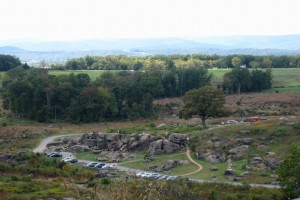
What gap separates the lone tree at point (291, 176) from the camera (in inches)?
1166

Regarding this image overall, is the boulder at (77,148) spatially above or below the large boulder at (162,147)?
below

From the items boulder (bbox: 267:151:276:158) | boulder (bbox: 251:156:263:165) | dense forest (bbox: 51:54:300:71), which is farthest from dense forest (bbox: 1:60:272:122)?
dense forest (bbox: 51:54:300:71)

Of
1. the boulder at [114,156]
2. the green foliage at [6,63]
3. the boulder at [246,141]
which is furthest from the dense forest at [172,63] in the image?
the boulder at [246,141]

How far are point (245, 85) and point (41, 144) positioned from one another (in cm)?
5464

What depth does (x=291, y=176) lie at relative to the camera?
30.1m

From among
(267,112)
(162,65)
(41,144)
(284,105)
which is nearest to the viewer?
(41,144)

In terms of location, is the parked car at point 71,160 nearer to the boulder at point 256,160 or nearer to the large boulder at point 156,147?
the large boulder at point 156,147

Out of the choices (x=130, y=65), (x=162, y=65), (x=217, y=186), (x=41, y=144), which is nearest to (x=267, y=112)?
(x=41, y=144)

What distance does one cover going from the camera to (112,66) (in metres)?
140

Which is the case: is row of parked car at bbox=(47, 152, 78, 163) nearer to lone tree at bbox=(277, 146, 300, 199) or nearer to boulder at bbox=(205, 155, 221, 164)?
boulder at bbox=(205, 155, 221, 164)

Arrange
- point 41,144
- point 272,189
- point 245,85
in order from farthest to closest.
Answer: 1. point 245,85
2. point 41,144
3. point 272,189

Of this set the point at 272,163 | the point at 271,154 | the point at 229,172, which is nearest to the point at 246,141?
the point at 271,154

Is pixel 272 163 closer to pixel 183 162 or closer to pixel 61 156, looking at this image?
pixel 183 162

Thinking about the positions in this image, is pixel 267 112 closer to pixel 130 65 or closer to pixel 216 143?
pixel 216 143
